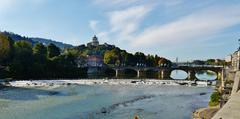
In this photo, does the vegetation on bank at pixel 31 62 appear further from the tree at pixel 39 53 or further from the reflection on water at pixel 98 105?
the reflection on water at pixel 98 105

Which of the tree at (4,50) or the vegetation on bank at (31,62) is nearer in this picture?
the tree at (4,50)

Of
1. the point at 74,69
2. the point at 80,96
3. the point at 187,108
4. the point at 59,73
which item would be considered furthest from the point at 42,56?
the point at 187,108

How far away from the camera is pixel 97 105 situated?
50188mm

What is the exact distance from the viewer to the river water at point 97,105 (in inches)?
1651

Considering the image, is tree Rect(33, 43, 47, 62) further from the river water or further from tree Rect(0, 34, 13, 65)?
the river water

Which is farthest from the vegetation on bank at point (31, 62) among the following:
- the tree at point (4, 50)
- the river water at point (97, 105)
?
the river water at point (97, 105)

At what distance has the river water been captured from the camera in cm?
4194

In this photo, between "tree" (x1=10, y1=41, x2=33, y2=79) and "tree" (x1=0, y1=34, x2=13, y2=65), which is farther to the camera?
"tree" (x1=10, y1=41, x2=33, y2=79)

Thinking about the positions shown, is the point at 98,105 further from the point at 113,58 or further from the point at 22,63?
the point at 113,58

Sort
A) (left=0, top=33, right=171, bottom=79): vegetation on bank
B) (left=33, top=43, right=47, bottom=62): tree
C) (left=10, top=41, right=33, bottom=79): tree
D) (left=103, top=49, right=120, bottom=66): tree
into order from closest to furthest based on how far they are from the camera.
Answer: (left=0, top=33, right=171, bottom=79): vegetation on bank
(left=10, top=41, right=33, bottom=79): tree
(left=33, top=43, right=47, bottom=62): tree
(left=103, top=49, right=120, bottom=66): tree

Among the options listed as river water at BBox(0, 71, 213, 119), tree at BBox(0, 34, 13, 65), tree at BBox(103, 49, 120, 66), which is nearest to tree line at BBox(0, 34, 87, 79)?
tree at BBox(0, 34, 13, 65)

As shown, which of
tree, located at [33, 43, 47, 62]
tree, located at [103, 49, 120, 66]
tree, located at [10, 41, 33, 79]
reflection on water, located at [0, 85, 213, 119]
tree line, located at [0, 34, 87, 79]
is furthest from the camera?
tree, located at [103, 49, 120, 66]

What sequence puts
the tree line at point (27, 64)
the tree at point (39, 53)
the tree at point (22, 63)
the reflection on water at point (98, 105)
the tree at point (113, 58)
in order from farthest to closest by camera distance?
the tree at point (113, 58), the tree at point (39, 53), the tree at point (22, 63), the tree line at point (27, 64), the reflection on water at point (98, 105)

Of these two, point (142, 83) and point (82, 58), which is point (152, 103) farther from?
point (82, 58)
